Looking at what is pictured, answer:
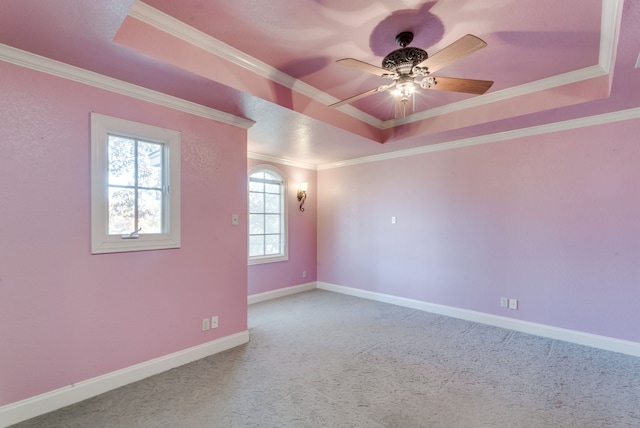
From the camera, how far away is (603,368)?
2.70m

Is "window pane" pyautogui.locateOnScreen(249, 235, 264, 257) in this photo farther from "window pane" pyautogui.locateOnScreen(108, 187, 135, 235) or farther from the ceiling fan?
the ceiling fan

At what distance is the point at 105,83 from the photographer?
232 cm

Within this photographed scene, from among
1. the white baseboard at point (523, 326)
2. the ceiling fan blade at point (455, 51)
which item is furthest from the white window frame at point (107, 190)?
the white baseboard at point (523, 326)

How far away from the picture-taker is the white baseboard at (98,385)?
1979mm

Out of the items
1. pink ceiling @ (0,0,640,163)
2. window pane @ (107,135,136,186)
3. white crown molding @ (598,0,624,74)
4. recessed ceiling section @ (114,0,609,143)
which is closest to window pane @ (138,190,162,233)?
window pane @ (107,135,136,186)

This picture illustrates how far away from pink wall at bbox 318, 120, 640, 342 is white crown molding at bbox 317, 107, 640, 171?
2.5 inches

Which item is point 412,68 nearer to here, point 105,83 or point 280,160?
point 105,83

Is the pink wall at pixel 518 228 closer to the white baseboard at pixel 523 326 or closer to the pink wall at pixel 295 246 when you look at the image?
the white baseboard at pixel 523 326

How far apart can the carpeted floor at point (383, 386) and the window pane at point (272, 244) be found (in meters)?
1.78

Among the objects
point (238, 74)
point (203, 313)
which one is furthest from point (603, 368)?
point (238, 74)

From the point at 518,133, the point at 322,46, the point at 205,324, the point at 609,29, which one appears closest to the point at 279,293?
the point at 205,324

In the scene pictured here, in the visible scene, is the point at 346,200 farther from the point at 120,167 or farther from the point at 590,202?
the point at 120,167

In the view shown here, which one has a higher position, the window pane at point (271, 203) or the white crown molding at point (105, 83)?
the white crown molding at point (105, 83)

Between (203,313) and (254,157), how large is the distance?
2653 mm
